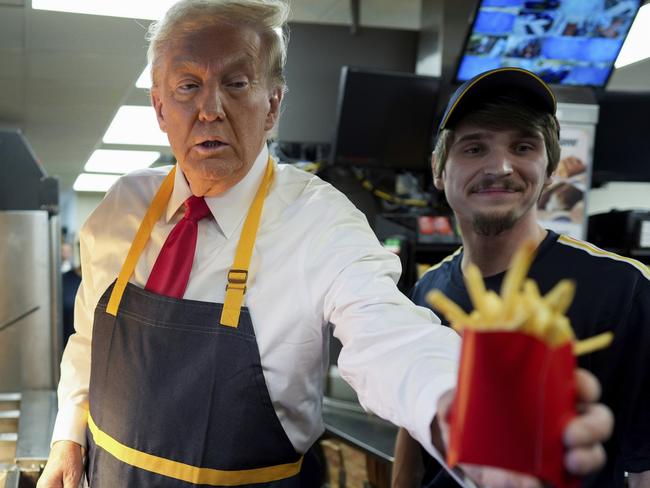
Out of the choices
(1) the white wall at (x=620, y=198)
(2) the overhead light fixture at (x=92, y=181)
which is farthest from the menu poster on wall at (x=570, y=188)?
(2) the overhead light fixture at (x=92, y=181)

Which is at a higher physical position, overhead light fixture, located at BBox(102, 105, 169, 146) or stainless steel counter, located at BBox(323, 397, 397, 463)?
overhead light fixture, located at BBox(102, 105, 169, 146)

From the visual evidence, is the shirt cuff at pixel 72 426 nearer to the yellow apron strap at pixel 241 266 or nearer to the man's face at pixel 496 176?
the yellow apron strap at pixel 241 266

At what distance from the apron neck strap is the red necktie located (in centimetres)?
6

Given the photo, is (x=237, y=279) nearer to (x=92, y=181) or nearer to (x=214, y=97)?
(x=214, y=97)

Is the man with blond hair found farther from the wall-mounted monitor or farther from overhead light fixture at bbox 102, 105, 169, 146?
overhead light fixture at bbox 102, 105, 169, 146

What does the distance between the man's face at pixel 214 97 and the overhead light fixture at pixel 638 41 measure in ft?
14.1

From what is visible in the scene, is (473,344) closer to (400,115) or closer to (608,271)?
(608,271)

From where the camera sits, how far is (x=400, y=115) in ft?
12.8

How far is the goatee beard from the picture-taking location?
1492mm

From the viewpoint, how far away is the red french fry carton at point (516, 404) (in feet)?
1.90

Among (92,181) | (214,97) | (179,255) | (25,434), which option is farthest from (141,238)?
(92,181)

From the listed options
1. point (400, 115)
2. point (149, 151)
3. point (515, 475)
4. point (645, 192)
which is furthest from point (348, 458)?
point (149, 151)

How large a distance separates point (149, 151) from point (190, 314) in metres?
10.1

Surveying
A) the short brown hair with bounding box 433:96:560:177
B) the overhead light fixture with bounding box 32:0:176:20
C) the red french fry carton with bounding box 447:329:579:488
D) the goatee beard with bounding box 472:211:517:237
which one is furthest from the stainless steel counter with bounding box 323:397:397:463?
the overhead light fixture with bounding box 32:0:176:20
